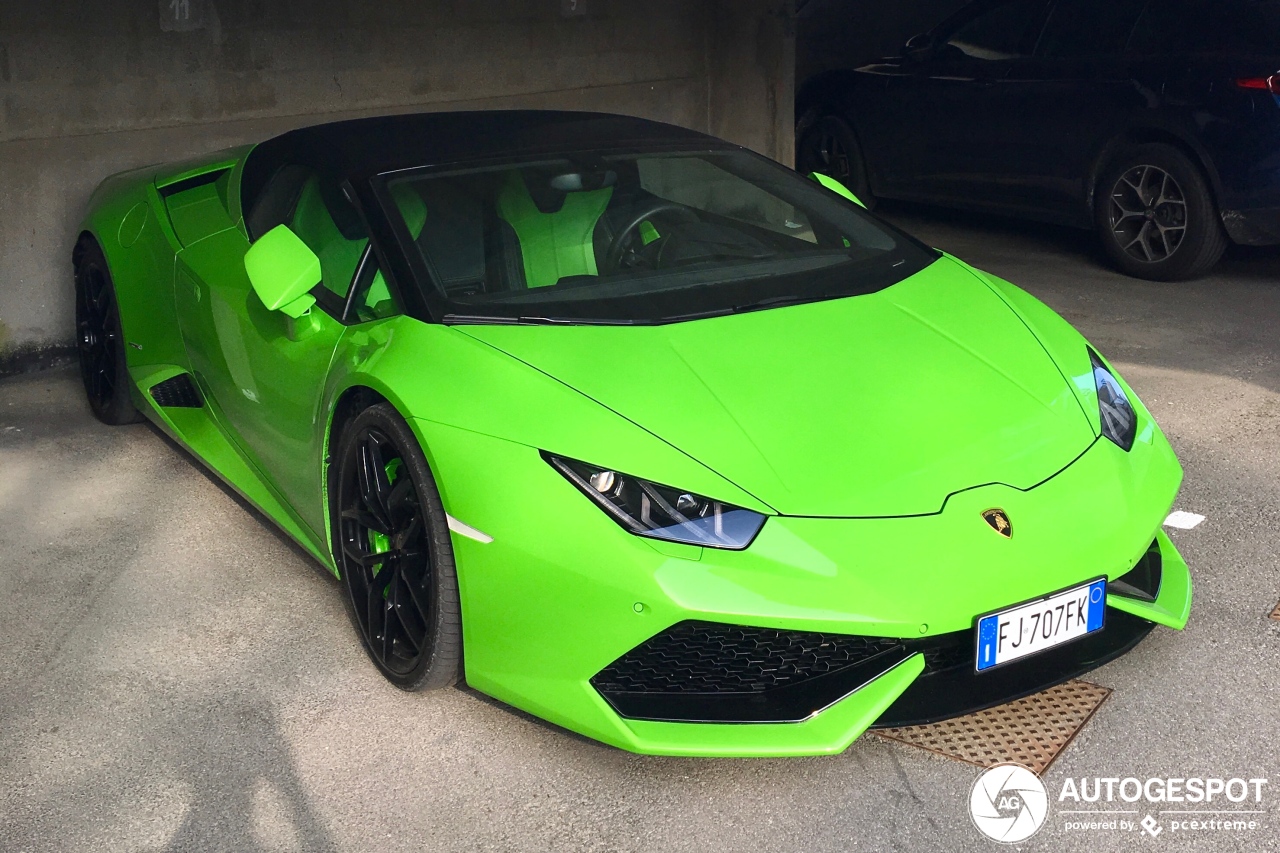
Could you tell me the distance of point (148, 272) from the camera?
4.19 meters

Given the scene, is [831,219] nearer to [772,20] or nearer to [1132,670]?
[1132,670]

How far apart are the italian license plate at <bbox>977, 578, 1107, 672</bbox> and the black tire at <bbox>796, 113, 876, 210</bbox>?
5.27 metres

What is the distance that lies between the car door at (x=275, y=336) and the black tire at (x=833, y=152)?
4.57 m

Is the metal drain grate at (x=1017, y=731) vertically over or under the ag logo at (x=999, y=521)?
under

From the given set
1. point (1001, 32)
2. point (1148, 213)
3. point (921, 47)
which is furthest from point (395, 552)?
point (921, 47)

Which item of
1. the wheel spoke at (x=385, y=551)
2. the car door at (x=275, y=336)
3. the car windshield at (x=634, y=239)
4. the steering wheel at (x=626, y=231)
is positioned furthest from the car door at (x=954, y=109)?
the wheel spoke at (x=385, y=551)

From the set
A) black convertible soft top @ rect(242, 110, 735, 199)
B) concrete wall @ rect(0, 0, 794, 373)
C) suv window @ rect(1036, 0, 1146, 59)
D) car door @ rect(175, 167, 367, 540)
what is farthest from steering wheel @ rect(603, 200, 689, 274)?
suv window @ rect(1036, 0, 1146, 59)

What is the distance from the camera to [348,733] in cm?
282

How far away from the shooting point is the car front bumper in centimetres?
236

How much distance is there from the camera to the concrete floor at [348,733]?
2488 mm

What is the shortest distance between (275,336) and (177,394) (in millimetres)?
877

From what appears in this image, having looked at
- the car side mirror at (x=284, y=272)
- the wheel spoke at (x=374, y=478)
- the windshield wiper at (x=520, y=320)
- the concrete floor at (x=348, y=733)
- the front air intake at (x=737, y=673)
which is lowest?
the concrete floor at (x=348, y=733)

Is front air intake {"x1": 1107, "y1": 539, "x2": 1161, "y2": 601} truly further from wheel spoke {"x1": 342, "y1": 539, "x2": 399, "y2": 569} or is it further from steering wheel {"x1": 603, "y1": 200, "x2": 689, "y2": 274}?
wheel spoke {"x1": 342, "y1": 539, "x2": 399, "y2": 569}

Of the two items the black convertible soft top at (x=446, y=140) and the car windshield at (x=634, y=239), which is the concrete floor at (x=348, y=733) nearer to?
the car windshield at (x=634, y=239)
